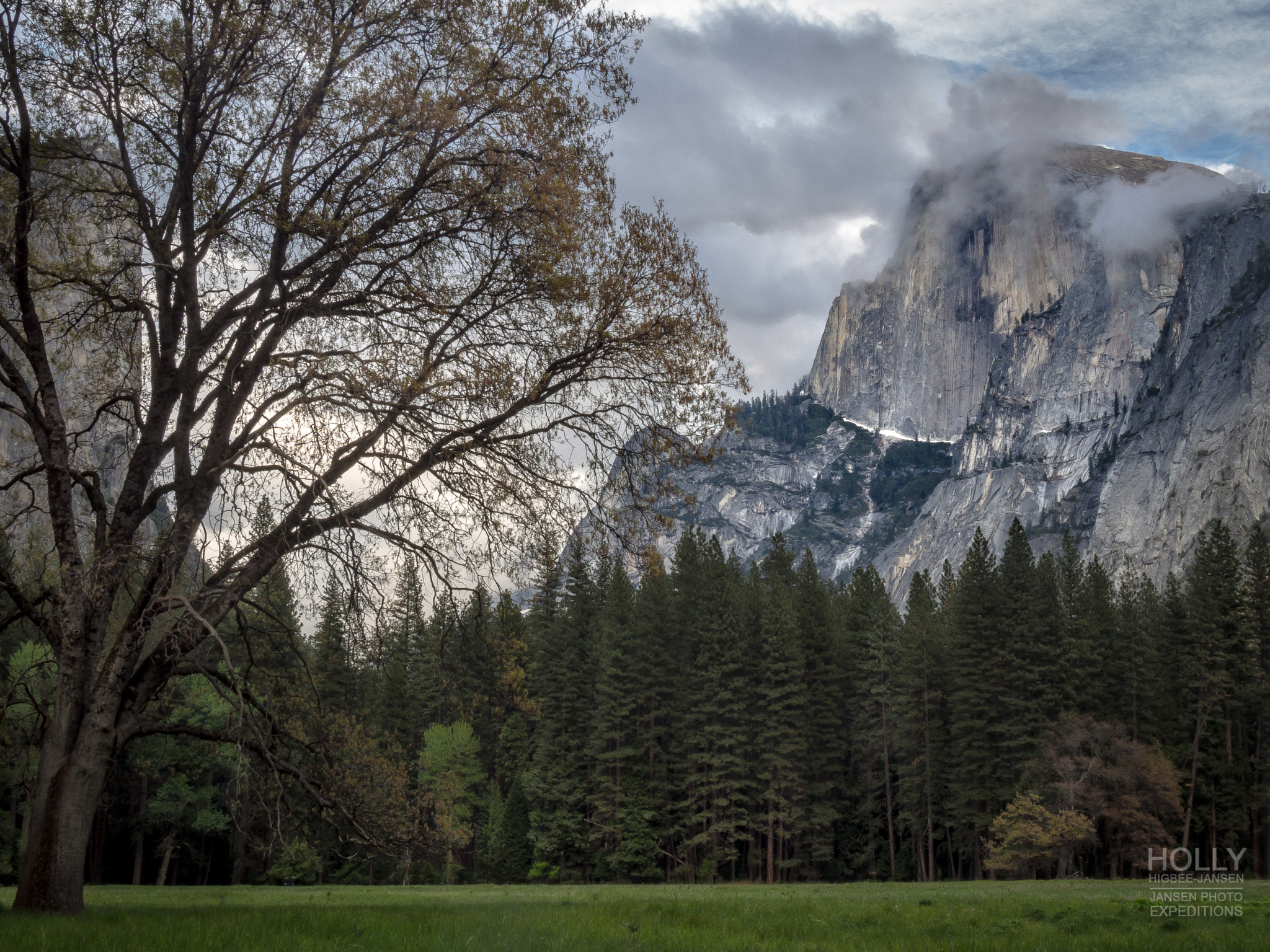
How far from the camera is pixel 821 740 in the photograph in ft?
174

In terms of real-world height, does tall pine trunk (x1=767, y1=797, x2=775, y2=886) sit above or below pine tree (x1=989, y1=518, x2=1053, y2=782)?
below

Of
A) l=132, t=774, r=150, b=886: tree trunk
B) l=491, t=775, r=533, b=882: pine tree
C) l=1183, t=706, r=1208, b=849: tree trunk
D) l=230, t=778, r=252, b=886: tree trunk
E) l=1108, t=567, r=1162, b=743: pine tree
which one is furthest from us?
l=491, t=775, r=533, b=882: pine tree

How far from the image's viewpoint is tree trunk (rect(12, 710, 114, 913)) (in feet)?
29.0

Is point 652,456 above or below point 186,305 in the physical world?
below

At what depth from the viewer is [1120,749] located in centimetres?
4000

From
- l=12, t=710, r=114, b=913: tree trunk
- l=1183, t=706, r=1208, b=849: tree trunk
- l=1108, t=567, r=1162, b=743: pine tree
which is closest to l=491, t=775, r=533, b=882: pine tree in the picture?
l=1108, t=567, r=1162, b=743: pine tree

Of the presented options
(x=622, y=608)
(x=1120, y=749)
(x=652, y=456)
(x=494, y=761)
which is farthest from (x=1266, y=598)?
(x=652, y=456)

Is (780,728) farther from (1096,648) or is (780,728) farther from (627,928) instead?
(627,928)

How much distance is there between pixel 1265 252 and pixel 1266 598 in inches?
5079

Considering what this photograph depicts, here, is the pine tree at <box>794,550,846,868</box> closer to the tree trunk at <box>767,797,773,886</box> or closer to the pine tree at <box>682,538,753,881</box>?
the tree trunk at <box>767,797,773,886</box>

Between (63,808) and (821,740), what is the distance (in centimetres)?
4913

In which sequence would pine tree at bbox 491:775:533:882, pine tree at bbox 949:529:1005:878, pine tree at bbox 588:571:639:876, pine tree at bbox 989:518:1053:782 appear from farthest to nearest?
pine tree at bbox 491:775:533:882, pine tree at bbox 588:571:639:876, pine tree at bbox 949:529:1005:878, pine tree at bbox 989:518:1053:782

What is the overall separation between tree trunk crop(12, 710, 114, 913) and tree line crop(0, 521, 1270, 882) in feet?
A: 100

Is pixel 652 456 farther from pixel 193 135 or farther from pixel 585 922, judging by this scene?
pixel 193 135
